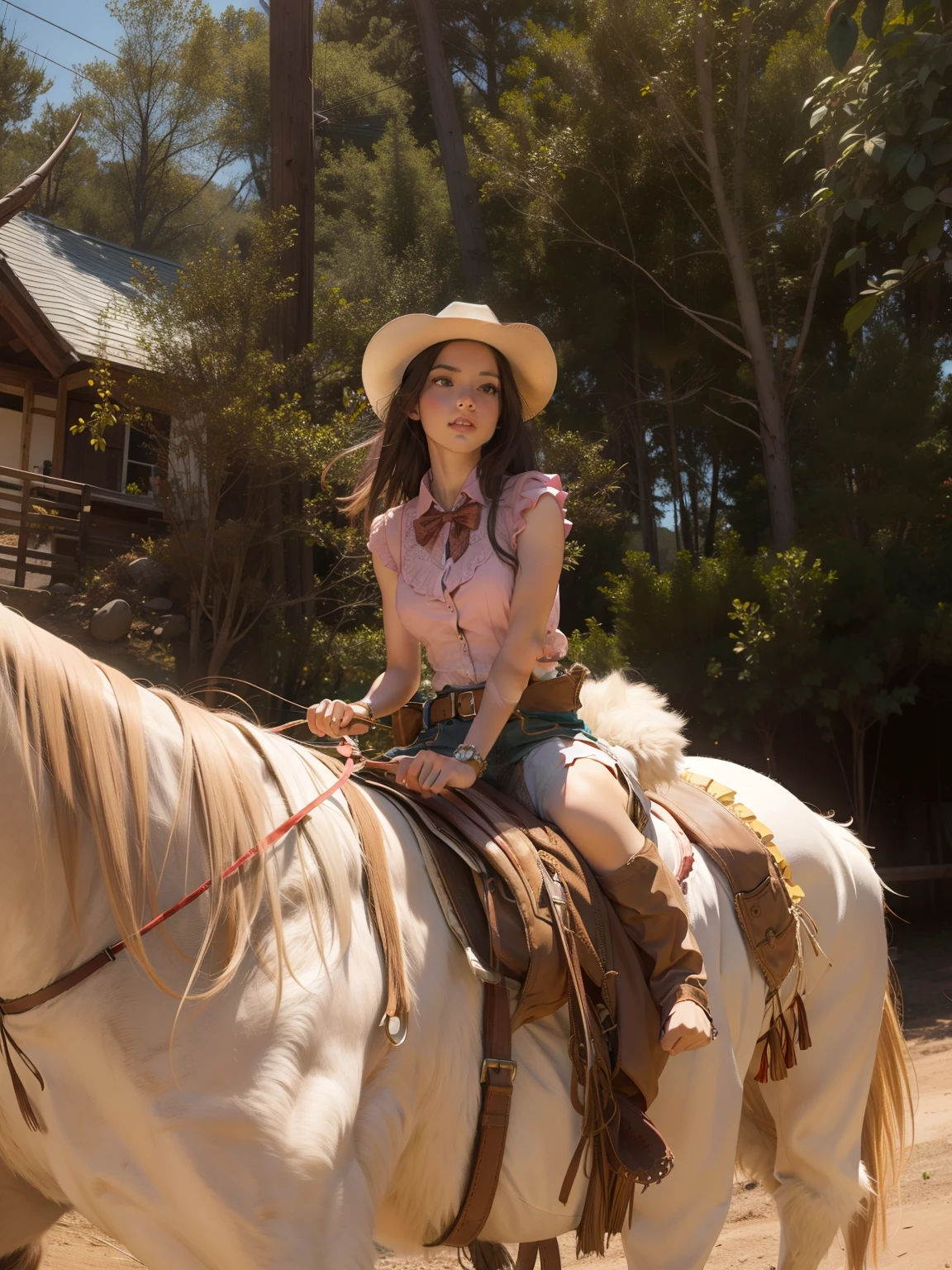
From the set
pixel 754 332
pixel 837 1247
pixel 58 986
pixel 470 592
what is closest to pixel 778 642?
pixel 754 332

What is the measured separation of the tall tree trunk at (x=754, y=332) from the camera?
9.60m

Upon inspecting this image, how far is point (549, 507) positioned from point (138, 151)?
105ft

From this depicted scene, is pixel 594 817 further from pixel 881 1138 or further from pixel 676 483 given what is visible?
pixel 676 483

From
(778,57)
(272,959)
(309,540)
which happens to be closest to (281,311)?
(309,540)

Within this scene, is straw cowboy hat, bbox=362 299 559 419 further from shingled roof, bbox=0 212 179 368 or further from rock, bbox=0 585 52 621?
shingled roof, bbox=0 212 179 368

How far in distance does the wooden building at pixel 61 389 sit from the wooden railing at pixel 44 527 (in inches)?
1.0

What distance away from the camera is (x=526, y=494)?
2.32 meters

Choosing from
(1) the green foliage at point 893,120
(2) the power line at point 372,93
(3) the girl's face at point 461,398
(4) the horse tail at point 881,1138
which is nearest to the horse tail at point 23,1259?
(3) the girl's face at point 461,398

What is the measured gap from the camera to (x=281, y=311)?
9.84m

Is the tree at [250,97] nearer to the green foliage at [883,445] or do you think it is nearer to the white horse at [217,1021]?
the green foliage at [883,445]

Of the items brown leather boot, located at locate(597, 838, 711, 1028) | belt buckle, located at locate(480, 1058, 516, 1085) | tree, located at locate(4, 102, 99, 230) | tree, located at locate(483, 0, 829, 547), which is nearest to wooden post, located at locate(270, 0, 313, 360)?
tree, located at locate(483, 0, 829, 547)

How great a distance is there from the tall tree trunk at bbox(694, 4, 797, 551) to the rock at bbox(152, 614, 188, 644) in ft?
20.5

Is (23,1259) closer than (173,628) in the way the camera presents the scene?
Yes

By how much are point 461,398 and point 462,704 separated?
662 millimetres
